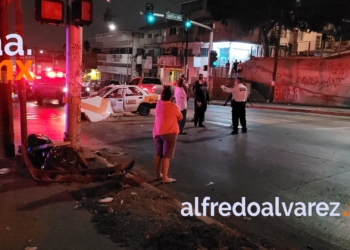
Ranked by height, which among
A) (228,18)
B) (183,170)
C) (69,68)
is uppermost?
(228,18)

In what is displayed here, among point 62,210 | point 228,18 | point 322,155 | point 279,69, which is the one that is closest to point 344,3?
point 279,69

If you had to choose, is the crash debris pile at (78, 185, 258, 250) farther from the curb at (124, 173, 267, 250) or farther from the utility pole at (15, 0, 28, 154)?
the utility pole at (15, 0, 28, 154)

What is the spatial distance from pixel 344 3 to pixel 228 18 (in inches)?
480

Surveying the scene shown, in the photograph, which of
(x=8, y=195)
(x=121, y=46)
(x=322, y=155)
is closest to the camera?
(x=8, y=195)

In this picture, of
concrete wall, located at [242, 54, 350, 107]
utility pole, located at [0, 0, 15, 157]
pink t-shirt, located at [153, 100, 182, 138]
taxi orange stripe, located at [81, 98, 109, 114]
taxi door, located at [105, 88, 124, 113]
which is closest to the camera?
pink t-shirt, located at [153, 100, 182, 138]

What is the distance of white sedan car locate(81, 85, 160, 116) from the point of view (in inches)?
621

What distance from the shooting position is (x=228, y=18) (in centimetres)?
3919

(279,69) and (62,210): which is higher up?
(279,69)

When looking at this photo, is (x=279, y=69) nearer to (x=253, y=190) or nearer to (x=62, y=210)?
(x=253, y=190)

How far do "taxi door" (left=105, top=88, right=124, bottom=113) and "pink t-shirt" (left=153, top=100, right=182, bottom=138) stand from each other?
383 inches

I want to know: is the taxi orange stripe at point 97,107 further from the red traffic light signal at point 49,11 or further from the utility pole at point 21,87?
the red traffic light signal at point 49,11

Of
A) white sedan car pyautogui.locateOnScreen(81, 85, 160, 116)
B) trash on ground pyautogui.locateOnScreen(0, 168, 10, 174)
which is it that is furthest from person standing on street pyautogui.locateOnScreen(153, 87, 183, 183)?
white sedan car pyautogui.locateOnScreen(81, 85, 160, 116)

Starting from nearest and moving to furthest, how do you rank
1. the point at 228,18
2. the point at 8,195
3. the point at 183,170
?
the point at 8,195
the point at 183,170
the point at 228,18

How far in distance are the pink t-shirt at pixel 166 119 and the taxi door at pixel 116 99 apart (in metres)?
9.74
